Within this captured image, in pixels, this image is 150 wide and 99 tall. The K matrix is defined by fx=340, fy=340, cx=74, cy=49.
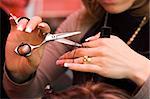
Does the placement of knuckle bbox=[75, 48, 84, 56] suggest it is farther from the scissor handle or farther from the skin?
the scissor handle

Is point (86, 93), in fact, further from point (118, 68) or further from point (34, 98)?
point (34, 98)

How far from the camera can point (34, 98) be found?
89 cm

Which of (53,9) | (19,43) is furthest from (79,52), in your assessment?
(53,9)

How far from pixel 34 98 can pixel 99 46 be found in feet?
0.85

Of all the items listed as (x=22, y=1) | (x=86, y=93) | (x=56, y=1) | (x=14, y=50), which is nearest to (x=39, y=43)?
(x=14, y=50)

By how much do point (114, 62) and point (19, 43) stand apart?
221 mm

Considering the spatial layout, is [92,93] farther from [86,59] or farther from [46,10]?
[46,10]

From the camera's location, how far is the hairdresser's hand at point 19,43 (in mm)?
739

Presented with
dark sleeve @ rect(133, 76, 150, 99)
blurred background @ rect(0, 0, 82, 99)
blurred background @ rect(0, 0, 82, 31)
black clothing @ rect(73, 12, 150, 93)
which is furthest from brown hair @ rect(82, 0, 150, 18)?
blurred background @ rect(0, 0, 82, 31)

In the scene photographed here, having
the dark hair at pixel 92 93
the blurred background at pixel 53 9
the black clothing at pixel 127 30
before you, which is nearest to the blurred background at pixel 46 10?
the blurred background at pixel 53 9

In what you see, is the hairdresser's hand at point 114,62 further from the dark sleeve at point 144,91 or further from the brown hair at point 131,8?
the brown hair at point 131,8

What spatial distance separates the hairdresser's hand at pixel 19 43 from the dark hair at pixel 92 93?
122 millimetres

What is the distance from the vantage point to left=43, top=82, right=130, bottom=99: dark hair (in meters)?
0.66

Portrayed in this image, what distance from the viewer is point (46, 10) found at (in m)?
2.30
